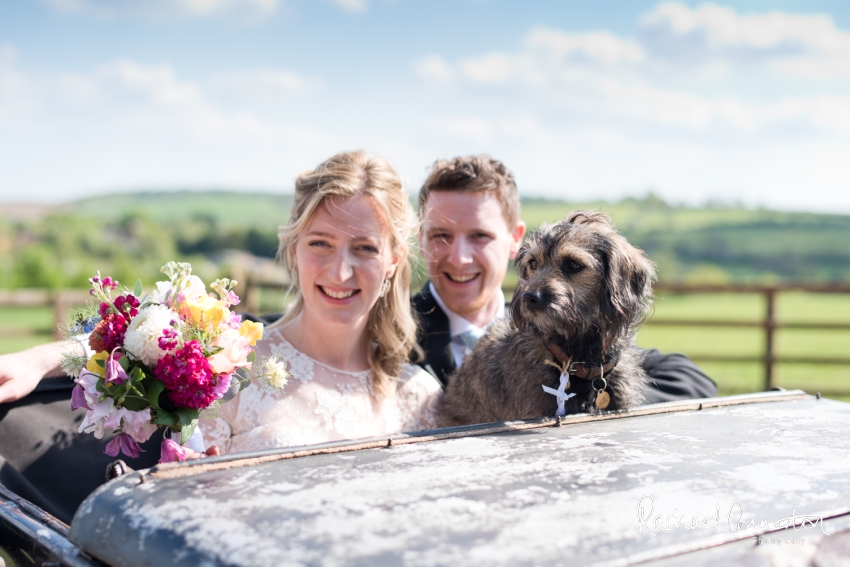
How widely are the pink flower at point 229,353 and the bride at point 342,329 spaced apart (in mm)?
768

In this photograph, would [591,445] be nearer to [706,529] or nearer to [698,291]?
[706,529]

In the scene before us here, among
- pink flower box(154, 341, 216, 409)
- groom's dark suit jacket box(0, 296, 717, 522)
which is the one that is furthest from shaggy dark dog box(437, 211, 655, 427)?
pink flower box(154, 341, 216, 409)

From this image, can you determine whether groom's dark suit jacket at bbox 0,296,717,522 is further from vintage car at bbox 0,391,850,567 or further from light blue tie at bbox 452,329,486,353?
light blue tie at bbox 452,329,486,353

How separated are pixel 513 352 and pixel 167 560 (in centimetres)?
223

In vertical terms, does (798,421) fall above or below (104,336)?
below

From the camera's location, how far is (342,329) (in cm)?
373

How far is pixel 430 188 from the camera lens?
15.2 feet

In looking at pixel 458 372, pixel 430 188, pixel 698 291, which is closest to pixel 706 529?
pixel 458 372

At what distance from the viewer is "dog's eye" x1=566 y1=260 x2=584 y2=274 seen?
3104 millimetres

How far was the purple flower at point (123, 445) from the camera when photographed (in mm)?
2564

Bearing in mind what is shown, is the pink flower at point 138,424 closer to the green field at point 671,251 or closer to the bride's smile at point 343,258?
the bride's smile at point 343,258

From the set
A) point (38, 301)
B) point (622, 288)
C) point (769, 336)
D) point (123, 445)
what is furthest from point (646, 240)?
point (123, 445)

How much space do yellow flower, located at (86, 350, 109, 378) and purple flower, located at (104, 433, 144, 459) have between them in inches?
11.5

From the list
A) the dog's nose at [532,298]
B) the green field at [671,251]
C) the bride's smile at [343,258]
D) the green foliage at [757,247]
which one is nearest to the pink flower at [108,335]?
the bride's smile at [343,258]
